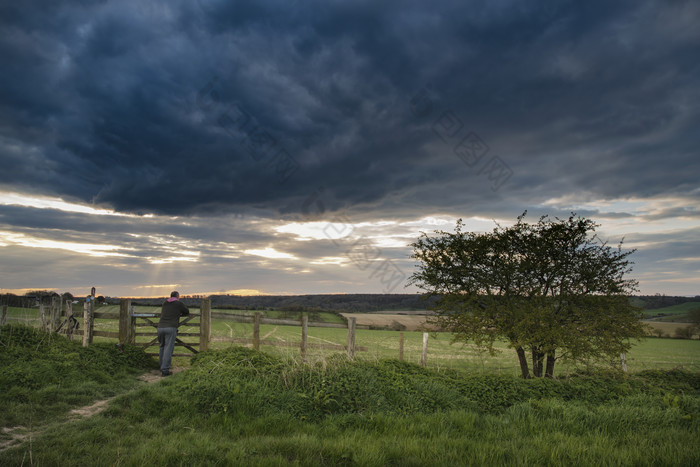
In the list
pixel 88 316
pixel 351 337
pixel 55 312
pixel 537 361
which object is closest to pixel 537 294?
pixel 537 361

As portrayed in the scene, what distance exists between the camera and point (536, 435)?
6.35 meters

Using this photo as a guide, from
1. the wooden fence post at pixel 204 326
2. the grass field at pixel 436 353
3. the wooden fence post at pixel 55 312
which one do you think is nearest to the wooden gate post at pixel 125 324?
the grass field at pixel 436 353

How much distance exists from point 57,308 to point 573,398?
2023 cm

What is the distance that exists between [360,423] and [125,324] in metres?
12.2

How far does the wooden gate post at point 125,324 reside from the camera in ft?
50.1

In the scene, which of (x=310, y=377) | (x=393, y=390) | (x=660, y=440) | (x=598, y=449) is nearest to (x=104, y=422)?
(x=310, y=377)

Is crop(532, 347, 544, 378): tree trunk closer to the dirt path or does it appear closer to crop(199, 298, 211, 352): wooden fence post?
crop(199, 298, 211, 352): wooden fence post

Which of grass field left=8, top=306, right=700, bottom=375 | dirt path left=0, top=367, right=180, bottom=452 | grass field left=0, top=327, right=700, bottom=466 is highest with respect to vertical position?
grass field left=0, top=327, right=700, bottom=466

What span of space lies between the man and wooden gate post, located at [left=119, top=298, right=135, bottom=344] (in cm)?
293

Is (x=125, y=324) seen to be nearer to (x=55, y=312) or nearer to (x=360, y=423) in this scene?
(x=55, y=312)

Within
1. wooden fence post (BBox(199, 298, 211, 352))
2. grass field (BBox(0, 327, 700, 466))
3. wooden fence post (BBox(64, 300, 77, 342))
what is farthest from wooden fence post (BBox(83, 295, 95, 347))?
wooden fence post (BBox(199, 298, 211, 352))

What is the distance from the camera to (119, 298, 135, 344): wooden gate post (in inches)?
601

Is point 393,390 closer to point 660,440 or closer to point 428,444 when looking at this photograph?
point 428,444

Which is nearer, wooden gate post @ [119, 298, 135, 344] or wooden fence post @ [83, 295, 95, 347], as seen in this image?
wooden fence post @ [83, 295, 95, 347]
